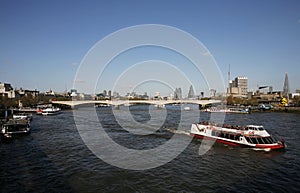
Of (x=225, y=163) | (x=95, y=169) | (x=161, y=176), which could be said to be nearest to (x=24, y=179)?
(x=95, y=169)

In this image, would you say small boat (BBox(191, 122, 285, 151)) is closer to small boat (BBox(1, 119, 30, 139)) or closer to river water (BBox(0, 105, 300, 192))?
river water (BBox(0, 105, 300, 192))

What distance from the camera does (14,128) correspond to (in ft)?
115

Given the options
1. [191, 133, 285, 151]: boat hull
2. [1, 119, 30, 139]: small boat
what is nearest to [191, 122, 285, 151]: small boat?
[191, 133, 285, 151]: boat hull

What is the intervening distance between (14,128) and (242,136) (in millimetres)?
31061

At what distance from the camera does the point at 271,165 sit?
21.1 meters

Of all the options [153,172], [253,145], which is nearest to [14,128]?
[153,172]

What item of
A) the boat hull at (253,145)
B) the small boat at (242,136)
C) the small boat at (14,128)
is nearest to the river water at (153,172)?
the boat hull at (253,145)

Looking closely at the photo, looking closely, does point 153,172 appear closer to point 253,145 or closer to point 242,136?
point 253,145

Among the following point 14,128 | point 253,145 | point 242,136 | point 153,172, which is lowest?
point 153,172

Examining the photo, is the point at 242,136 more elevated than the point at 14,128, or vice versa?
the point at 14,128

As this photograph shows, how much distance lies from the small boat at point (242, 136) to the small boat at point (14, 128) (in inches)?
Answer: 981

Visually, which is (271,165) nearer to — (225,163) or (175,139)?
(225,163)

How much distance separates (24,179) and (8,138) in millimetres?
17720

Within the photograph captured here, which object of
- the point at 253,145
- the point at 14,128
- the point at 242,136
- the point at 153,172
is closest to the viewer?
the point at 153,172
